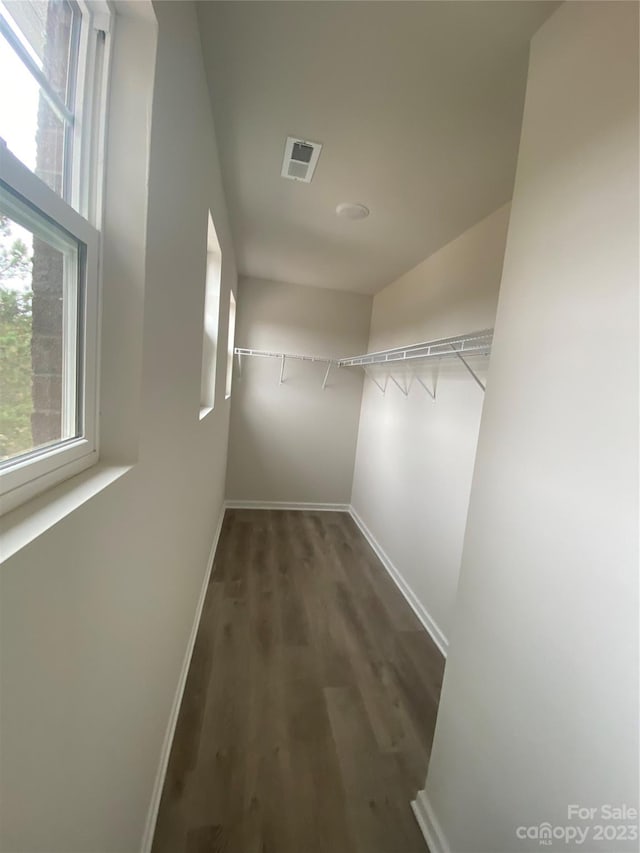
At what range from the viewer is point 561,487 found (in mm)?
816

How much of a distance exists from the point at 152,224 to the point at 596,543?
48.4 inches

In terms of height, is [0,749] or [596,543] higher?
[596,543]

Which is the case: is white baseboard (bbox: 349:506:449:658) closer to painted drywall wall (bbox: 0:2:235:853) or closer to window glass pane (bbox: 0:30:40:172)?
painted drywall wall (bbox: 0:2:235:853)

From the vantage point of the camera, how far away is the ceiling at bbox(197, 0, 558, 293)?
40.4 inches

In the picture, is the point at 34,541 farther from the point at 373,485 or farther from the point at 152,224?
the point at 373,485

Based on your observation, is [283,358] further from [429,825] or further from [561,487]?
[429,825]

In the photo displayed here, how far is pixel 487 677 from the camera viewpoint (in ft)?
3.30

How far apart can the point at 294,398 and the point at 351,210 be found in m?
2.17

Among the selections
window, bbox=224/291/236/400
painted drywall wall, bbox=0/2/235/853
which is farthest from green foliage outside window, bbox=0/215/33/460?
window, bbox=224/291/236/400

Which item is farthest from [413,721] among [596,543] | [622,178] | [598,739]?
[622,178]

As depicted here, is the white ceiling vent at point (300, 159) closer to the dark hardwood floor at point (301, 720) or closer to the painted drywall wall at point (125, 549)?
the painted drywall wall at point (125, 549)

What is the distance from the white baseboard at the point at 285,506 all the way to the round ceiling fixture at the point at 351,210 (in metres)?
3.03

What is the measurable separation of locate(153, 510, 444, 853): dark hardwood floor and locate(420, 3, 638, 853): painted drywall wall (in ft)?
1.23

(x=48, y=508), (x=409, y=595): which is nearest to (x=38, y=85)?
(x=48, y=508)
